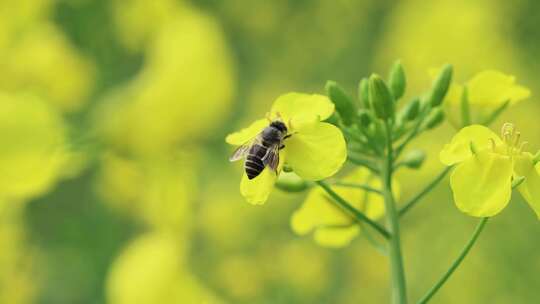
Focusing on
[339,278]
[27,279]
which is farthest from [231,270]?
[27,279]

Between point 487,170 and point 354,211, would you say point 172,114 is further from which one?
point 487,170

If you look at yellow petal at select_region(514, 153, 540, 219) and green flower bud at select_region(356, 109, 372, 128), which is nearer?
Answer: yellow petal at select_region(514, 153, 540, 219)

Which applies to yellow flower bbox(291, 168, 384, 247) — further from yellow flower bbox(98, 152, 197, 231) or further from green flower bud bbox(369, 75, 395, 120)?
yellow flower bbox(98, 152, 197, 231)

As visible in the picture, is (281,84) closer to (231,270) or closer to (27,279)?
(231,270)

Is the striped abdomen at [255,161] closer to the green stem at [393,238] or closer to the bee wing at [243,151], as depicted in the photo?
the bee wing at [243,151]

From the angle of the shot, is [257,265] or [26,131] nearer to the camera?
[26,131]

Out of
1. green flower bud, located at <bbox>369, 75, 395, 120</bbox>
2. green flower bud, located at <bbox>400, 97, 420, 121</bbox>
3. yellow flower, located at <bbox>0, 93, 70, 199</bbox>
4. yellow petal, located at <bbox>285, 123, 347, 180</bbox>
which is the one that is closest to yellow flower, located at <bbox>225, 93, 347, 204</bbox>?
yellow petal, located at <bbox>285, 123, 347, 180</bbox>

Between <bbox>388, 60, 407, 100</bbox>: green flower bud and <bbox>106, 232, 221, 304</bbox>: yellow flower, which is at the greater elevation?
<bbox>388, 60, 407, 100</bbox>: green flower bud
